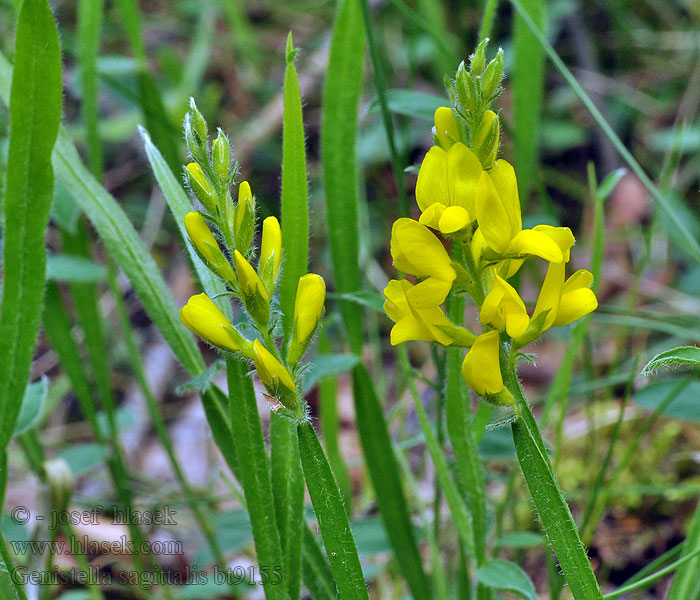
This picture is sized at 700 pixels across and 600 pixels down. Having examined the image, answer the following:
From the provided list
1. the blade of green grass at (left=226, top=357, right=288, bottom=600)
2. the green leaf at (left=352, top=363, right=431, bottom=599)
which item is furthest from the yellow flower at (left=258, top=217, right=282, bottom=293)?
the green leaf at (left=352, top=363, right=431, bottom=599)

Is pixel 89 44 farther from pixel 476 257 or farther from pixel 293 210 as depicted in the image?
pixel 476 257

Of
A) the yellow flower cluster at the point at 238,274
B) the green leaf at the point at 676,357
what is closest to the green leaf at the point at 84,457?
the yellow flower cluster at the point at 238,274

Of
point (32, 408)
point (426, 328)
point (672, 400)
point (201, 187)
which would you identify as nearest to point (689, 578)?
point (672, 400)

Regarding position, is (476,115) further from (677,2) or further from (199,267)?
(677,2)

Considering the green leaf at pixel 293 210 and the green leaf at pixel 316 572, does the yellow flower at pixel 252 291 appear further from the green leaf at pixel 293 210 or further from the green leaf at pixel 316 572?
the green leaf at pixel 316 572

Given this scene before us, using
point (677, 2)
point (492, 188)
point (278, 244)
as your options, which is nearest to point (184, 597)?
point (278, 244)
